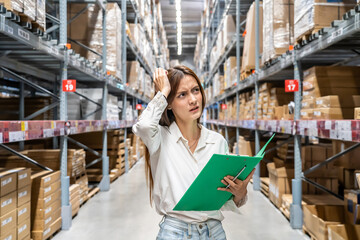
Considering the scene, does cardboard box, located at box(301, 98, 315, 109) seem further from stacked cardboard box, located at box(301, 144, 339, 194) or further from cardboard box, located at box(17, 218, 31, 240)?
Result: cardboard box, located at box(17, 218, 31, 240)

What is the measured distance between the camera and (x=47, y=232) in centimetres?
335

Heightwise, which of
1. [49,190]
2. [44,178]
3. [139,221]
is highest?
[44,178]

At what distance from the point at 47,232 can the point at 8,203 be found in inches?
34.2

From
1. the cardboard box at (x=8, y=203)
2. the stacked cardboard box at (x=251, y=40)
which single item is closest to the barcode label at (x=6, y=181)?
the cardboard box at (x=8, y=203)

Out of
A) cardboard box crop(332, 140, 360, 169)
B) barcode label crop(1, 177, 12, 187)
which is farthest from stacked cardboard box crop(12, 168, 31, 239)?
cardboard box crop(332, 140, 360, 169)

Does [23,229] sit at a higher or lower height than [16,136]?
lower

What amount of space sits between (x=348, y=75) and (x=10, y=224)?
3664mm

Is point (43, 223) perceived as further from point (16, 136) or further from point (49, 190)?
point (16, 136)

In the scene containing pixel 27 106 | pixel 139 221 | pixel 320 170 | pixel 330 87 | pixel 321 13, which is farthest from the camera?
pixel 27 106

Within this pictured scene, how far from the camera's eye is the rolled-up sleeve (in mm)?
1350

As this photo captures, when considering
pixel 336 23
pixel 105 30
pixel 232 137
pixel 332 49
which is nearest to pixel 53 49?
pixel 105 30

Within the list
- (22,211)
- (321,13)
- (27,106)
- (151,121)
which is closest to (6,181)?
(22,211)

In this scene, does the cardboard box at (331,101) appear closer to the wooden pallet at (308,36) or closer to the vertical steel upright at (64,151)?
the wooden pallet at (308,36)

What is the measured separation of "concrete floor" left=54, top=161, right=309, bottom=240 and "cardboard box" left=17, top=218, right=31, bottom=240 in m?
0.58
